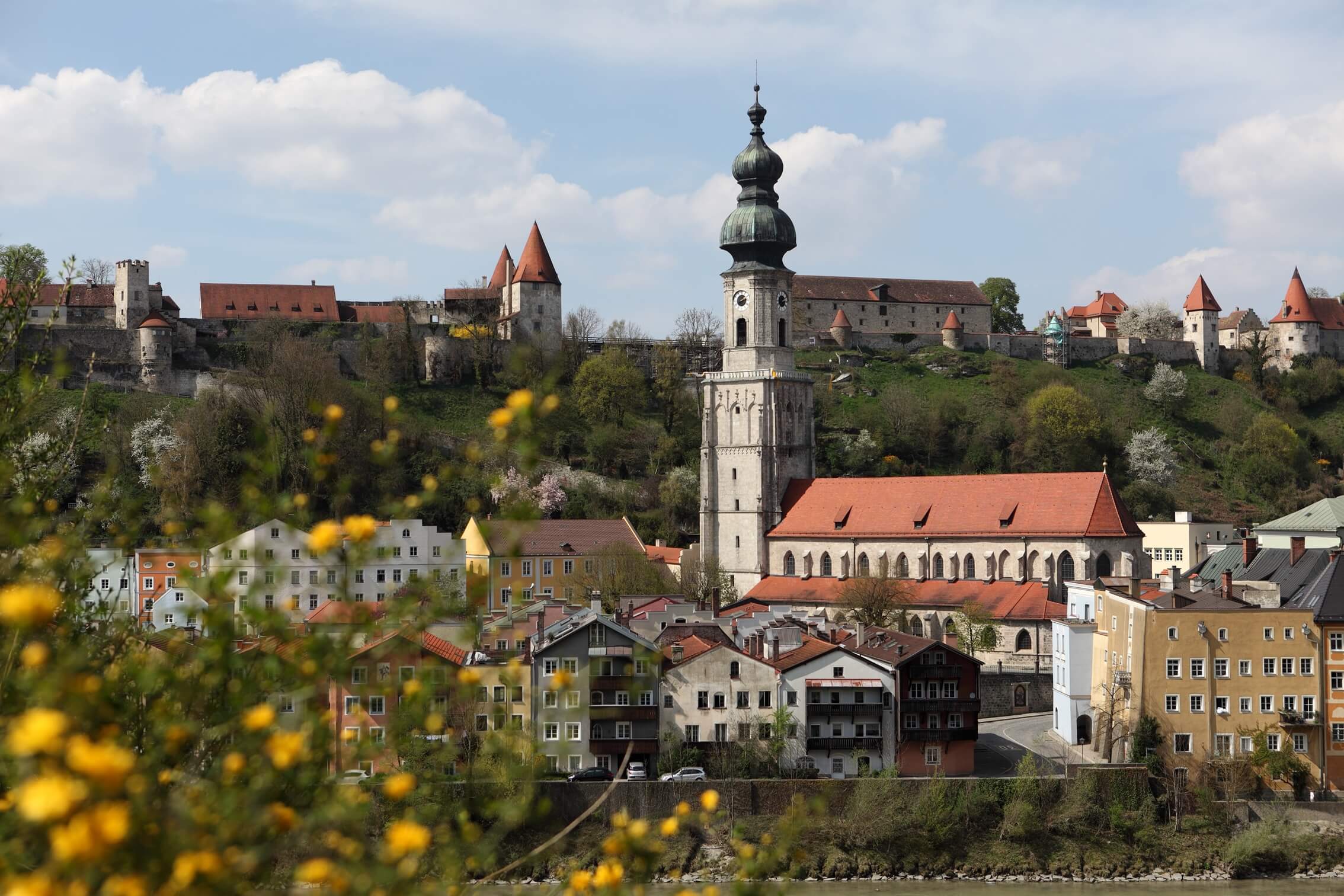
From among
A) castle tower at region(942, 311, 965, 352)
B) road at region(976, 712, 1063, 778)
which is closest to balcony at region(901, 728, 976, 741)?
road at region(976, 712, 1063, 778)

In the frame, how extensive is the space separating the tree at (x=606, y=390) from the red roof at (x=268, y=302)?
1624 centimetres

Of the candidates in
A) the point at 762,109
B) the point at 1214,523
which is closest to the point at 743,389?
Answer: the point at 762,109

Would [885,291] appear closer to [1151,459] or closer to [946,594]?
[1151,459]

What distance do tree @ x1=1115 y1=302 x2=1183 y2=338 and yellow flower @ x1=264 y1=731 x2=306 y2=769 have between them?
110002 millimetres

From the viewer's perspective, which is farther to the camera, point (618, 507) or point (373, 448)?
point (618, 507)

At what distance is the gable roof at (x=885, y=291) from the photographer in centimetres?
10681

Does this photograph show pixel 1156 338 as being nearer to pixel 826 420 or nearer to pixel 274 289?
pixel 826 420

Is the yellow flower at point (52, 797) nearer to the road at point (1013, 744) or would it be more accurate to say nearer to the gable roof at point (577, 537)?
the road at point (1013, 744)

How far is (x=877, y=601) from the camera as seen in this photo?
174 ft

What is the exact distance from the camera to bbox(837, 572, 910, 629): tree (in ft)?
173

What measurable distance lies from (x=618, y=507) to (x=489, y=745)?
223 ft

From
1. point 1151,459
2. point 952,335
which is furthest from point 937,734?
point 952,335

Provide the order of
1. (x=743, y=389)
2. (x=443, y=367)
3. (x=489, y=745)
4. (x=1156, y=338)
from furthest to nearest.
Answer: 1. (x=1156, y=338)
2. (x=443, y=367)
3. (x=743, y=389)
4. (x=489, y=745)

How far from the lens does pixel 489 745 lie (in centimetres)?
702
